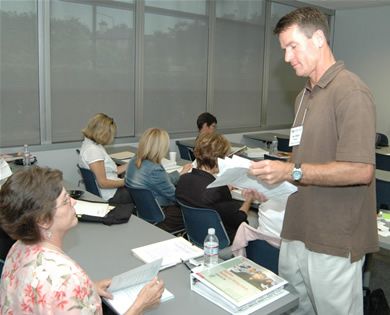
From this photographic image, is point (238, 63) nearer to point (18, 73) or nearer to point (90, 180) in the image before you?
point (18, 73)

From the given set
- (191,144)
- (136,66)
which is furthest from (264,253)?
(136,66)

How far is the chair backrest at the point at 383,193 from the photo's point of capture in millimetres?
3426

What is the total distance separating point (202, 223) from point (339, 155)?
1.41 meters

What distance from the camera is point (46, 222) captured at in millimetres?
1356

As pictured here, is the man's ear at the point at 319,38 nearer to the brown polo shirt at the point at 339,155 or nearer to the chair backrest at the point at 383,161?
the brown polo shirt at the point at 339,155

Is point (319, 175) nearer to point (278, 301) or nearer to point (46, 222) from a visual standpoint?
point (278, 301)

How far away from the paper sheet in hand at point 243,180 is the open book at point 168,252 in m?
0.48

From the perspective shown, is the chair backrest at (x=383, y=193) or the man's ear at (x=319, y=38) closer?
the man's ear at (x=319, y=38)

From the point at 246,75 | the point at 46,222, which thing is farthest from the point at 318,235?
the point at 246,75

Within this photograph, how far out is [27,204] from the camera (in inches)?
52.2

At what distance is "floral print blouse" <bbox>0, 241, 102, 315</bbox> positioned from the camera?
48.6 inches

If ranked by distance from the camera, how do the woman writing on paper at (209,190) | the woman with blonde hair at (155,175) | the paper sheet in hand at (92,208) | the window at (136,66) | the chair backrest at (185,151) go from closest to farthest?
the paper sheet in hand at (92,208) < the woman writing on paper at (209,190) < the woman with blonde hair at (155,175) < the window at (136,66) < the chair backrest at (185,151)

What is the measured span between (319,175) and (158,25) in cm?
490

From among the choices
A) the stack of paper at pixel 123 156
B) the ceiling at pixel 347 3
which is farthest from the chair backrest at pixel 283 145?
the ceiling at pixel 347 3
